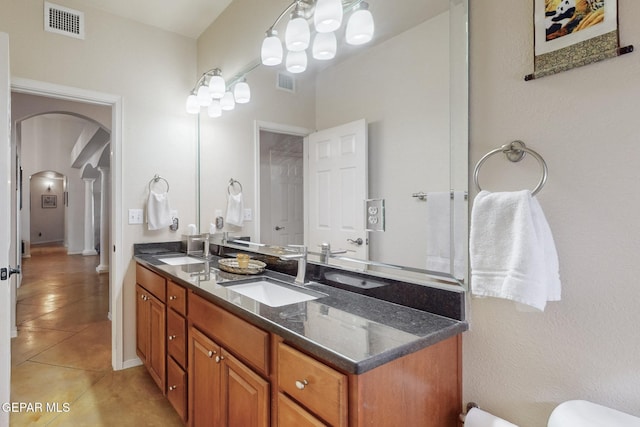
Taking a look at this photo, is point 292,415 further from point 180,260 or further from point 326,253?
point 180,260

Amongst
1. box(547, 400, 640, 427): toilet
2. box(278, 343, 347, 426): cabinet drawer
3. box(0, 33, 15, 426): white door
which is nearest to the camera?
box(547, 400, 640, 427): toilet

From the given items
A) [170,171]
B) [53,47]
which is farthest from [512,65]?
[53,47]

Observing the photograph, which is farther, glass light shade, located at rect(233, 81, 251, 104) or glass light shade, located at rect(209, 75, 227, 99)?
glass light shade, located at rect(209, 75, 227, 99)

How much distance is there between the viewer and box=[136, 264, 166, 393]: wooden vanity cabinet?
2082 millimetres

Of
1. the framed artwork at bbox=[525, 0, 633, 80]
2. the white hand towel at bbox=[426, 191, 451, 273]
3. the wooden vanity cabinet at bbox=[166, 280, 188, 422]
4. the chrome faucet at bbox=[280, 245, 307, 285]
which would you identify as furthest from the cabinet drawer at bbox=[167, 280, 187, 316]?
the framed artwork at bbox=[525, 0, 633, 80]

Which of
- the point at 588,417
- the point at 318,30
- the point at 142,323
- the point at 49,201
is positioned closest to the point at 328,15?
→ the point at 318,30

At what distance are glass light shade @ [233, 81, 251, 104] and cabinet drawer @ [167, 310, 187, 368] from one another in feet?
4.63

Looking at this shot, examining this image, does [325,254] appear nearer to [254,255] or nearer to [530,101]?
[254,255]

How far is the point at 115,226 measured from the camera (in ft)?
8.57

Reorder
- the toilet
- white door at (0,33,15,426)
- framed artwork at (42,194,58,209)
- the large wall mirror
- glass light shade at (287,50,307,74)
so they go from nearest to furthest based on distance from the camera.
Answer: the toilet → the large wall mirror → white door at (0,33,15,426) → glass light shade at (287,50,307,74) → framed artwork at (42,194,58,209)

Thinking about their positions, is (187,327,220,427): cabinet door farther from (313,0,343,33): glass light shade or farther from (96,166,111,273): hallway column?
(96,166,111,273): hallway column

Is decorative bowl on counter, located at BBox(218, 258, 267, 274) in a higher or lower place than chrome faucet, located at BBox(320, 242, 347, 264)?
lower

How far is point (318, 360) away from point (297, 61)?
150cm

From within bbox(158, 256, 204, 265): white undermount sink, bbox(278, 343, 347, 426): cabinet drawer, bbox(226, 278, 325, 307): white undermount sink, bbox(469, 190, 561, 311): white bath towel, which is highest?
bbox(469, 190, 561, 311): white bath towel
